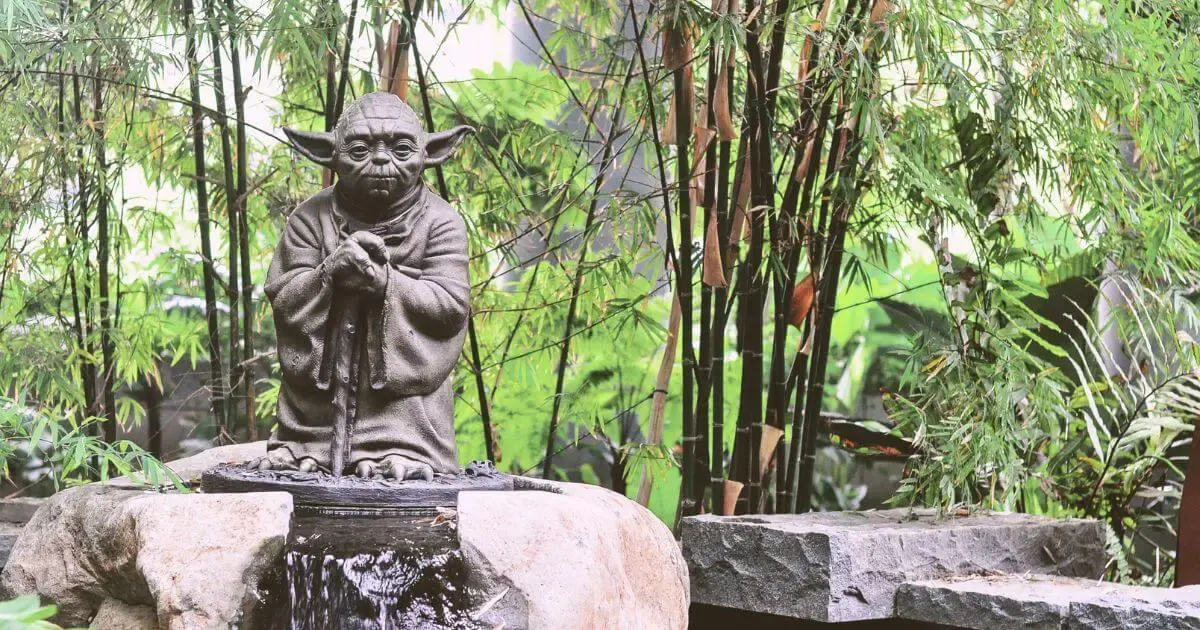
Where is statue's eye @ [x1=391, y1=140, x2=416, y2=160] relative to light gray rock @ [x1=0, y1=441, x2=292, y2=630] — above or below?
above

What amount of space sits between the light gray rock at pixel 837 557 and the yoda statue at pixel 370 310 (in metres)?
1.04

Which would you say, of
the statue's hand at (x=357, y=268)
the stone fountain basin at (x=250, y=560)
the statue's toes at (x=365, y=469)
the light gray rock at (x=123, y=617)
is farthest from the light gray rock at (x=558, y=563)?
the light gray rock at (x=123, y=617)

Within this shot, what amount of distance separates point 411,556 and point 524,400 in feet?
12.7

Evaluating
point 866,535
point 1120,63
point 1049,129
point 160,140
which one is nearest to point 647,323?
point 866,535

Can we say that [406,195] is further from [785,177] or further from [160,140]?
[785,177]

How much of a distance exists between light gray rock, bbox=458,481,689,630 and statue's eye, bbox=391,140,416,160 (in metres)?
1.11

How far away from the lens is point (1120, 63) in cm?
482

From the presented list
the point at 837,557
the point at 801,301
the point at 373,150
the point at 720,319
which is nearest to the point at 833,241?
the point at 801,301

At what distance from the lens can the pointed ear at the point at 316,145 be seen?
12.4ft

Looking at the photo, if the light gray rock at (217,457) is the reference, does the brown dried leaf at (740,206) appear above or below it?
above

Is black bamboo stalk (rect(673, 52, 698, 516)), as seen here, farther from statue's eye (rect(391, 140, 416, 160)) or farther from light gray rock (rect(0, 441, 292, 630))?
light gray rock (rect(0, 441, 292, 630))

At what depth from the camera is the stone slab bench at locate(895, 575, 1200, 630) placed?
11.7 ft

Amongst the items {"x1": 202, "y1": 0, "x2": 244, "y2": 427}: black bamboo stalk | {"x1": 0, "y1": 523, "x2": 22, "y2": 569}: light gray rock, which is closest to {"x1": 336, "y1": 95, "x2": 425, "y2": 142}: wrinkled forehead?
{"x1": 202, "y1": 0, "x2": 244, "y2": 427}: black bamboo stalk

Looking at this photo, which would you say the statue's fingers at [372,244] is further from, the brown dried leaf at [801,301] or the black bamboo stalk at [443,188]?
the brown dried leaf at [801,301]
